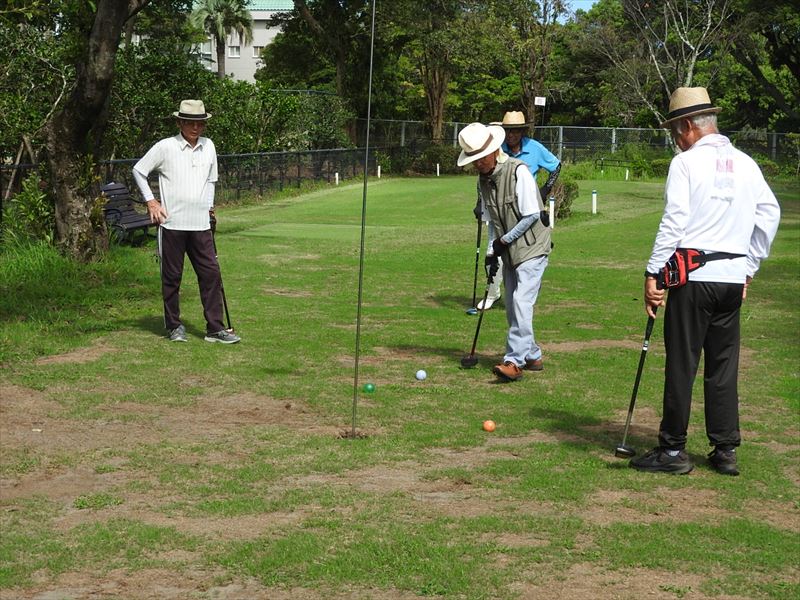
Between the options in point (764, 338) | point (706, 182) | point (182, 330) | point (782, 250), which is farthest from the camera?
point (782, 250)

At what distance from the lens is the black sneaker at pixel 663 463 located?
6.89m

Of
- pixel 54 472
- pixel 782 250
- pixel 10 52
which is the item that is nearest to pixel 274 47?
pixel 10 52

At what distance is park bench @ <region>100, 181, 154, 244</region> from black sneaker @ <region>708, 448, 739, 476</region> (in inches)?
475

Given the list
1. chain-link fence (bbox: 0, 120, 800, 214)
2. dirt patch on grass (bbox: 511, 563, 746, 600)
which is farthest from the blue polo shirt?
chain-link fence (bbox: 0, 120, 800, 214)

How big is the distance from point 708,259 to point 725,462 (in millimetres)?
1210

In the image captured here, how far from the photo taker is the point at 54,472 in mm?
6898

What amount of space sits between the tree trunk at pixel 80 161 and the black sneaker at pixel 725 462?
32.1 ft

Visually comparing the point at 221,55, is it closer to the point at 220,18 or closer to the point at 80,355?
the point at 220,18

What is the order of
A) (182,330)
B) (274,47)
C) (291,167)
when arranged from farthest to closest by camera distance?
(274,47) → (291,167) → (182,330)

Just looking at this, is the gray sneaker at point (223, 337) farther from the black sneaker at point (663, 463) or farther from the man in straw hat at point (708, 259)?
the man in straw hat at point (708, 259)

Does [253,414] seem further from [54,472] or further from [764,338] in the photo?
[764,338]

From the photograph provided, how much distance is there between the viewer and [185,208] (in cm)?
1082

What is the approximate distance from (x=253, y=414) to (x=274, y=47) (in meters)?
55.3

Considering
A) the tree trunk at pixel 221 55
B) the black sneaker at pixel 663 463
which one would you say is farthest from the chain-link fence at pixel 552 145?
the black sneaker at pixel 663 463
